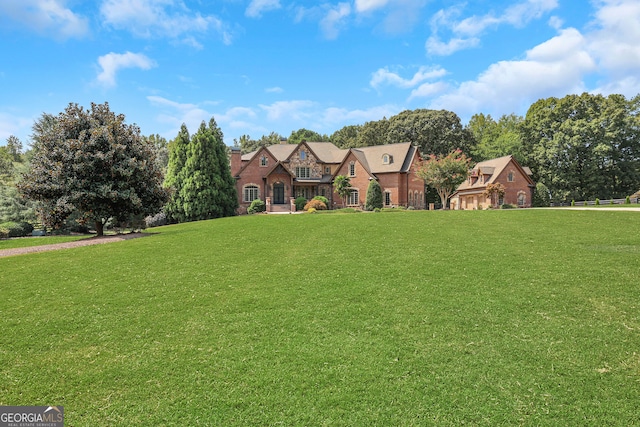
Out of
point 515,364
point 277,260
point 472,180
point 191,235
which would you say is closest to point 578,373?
point 515,364

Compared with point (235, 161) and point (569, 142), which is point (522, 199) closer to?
point (569, 142)

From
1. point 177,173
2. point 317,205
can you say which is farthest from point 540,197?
point 177,173

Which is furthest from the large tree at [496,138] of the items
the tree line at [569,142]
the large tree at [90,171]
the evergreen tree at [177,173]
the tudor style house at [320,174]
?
the large tree at [90,171]

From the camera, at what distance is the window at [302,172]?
44938mm

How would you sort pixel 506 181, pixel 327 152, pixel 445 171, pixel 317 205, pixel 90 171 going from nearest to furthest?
pixel 90 171
pixel 445 171
pixel 317 205
pixel 506 181
pixel 327 152

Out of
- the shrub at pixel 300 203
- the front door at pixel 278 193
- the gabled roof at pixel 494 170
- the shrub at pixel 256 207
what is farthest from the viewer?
the gabled roof at pixel 494 170

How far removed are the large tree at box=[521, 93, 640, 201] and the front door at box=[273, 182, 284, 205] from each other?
36.7 m

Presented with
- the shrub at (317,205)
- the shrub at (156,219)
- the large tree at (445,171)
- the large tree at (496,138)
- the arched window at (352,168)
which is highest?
the large tree at (496,138)

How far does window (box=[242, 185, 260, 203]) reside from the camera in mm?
42188

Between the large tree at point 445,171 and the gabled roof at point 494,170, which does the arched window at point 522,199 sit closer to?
the gabled roof at point 494,170

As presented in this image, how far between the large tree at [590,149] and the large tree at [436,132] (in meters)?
10.9

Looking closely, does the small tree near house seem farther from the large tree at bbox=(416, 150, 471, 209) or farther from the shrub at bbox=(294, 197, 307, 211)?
the shrub at bbox=(294, 197, 307, 211)

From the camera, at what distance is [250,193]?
42.4 metres

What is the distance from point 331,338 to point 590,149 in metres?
55.9
